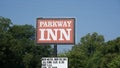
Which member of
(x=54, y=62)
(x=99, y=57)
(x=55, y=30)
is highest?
(x=55, y=30)

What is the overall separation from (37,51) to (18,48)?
1777cm

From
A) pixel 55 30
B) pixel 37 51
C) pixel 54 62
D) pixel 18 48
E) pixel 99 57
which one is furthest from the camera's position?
pixel 37 51

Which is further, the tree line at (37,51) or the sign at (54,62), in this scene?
the tree line at (37,51)

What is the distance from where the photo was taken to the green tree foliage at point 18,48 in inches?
2911

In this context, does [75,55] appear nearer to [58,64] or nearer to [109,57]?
[109,57]

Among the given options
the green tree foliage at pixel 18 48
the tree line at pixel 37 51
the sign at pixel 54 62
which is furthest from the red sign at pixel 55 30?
the green tree foliage at pixel 18 48

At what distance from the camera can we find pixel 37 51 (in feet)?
342

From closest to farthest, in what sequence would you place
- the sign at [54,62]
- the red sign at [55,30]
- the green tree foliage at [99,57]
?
the red sign at [55,30]
the sign at [54,62]
the green tree foliage at [99,57]

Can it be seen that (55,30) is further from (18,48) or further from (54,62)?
(18,48)

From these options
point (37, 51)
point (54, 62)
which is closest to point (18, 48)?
point (37, 51)

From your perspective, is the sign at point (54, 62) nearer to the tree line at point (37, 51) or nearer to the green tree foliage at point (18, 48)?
the tree line at point (37, 51)

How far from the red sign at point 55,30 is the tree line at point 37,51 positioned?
1848 inches

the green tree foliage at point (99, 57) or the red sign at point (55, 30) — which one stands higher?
the red sign at point (55, 30)

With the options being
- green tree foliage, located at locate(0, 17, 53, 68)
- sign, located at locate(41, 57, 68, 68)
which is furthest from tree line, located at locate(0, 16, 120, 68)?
sign, located at locate(41, 57, 68, 68)
